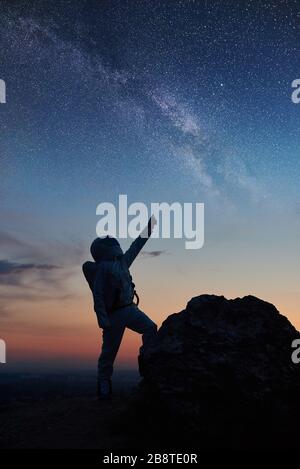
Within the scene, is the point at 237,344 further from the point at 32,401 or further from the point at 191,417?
the point at 32,401

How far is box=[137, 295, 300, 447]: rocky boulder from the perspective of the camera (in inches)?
296

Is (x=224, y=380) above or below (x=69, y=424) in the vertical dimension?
above

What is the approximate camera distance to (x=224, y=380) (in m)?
7.80

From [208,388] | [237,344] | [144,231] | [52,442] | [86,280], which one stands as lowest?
[52,442]

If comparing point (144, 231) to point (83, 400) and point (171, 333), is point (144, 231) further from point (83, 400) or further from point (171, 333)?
point (83, 400)

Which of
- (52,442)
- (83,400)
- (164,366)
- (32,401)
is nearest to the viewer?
(52,442)

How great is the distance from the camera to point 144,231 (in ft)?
35.5

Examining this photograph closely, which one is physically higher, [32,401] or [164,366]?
[164,366]

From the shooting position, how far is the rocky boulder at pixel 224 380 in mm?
7516
